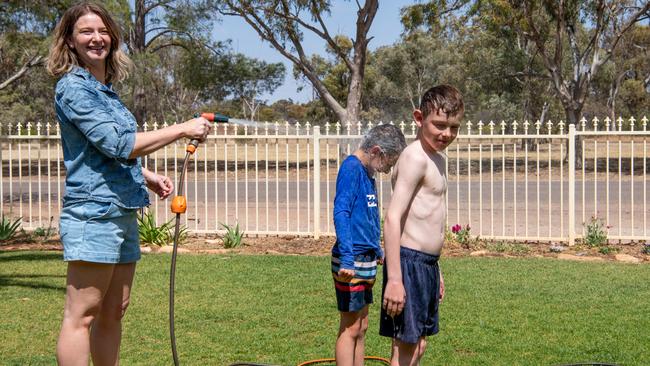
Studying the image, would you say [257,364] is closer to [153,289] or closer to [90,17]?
[90,17]

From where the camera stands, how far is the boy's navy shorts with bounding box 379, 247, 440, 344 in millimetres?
3773

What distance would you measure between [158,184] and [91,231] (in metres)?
0.62

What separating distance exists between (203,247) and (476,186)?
1246cm

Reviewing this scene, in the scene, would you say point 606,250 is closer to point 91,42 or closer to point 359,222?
point 359,222

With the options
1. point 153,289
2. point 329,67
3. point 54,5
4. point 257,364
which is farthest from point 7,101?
point 257,364

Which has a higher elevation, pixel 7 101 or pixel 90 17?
pixel 7 101

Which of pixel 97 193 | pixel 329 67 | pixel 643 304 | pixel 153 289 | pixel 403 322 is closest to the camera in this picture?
pixel 97 193

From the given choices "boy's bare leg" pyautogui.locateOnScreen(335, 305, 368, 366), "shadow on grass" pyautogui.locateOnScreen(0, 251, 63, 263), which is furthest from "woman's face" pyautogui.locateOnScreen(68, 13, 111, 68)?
"shadow on grass" pyautogui.locateOnScreen(0, 251, 63, 263)

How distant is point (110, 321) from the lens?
361cm

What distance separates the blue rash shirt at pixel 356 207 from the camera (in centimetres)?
422

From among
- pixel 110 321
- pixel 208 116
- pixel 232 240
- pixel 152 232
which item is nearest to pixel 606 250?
pixel 232 240

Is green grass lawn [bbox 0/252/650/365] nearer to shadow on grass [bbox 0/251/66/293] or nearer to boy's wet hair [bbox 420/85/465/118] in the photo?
shadow on grass [bbox 0/251/66/293]

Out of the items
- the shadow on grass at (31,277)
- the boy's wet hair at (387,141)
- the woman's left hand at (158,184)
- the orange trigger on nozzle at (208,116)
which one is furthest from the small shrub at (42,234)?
the orange trigger on nozzle at (208,116)

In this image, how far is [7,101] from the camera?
44750 millimetres
